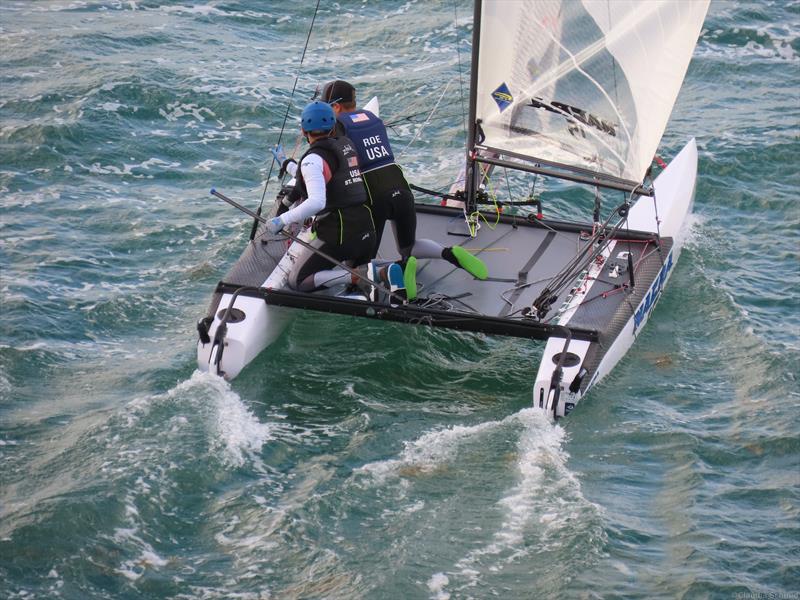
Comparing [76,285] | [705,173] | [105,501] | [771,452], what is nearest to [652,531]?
[771,452]

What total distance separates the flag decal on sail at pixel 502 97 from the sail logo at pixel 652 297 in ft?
4.93

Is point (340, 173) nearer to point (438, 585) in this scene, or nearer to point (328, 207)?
point (328, 207)

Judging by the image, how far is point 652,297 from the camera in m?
8.16

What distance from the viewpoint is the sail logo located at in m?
7.85

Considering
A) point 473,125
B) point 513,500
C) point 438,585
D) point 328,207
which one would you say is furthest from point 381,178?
point 438,585

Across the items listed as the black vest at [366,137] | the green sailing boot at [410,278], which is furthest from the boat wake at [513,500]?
the black vest at [366,137]

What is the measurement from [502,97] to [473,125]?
268 millimetres

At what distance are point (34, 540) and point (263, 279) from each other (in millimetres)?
2596

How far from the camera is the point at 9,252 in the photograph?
9.30 meters

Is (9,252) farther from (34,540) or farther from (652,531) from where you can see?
(652,531)

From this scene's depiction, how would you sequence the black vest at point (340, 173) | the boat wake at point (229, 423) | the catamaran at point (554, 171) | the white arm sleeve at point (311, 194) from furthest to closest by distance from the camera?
the catamaran at point (554, 171) < the black vest at point (340, 173) < the white arm sleeve at point (311, 194) < the boat wake at point (229, 423)

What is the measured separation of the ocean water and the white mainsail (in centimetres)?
127

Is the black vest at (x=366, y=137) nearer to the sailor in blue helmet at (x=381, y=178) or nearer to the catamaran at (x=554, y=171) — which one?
the sailor in blue helmet at (x=381, y=178)

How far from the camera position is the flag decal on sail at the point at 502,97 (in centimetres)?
816
